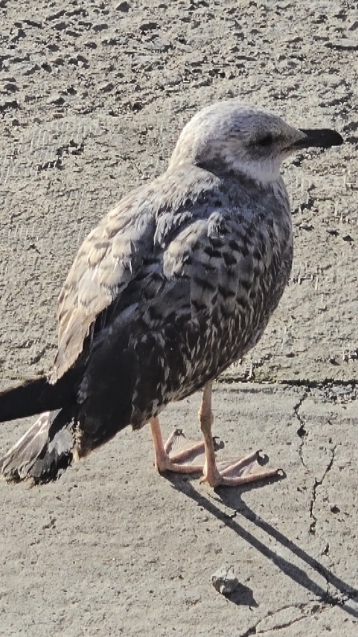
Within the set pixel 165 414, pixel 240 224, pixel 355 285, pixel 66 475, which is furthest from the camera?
pixel 355 285

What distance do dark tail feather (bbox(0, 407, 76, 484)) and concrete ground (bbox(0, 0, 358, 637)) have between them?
52 cm

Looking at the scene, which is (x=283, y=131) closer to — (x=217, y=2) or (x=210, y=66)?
(x=210, y=66)

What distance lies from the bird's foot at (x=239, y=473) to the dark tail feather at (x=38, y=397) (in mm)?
998

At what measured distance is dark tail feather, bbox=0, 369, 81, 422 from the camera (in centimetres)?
399

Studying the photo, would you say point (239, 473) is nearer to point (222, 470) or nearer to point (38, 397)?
point (222, 470)

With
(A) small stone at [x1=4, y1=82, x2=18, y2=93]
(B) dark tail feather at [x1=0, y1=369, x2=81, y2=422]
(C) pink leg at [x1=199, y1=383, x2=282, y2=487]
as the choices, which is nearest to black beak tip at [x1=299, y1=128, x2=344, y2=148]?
(C) pink leg at [x1=199, y1=383, x2=282, y2=487]

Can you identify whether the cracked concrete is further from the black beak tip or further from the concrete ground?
the black beak tip

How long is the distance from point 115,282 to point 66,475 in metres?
1.11

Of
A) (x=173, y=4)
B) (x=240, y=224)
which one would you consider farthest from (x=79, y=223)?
(x=173, y=4)

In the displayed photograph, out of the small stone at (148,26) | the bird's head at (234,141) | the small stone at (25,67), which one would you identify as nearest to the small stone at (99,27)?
the small stone at (148,26)

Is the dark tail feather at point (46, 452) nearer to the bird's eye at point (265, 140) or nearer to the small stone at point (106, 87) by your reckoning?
the bird's eye at point (265, 140)

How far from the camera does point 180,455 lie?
5008 mm

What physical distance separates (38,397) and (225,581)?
1070 millimetres

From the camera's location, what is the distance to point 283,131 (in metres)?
4.85
